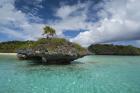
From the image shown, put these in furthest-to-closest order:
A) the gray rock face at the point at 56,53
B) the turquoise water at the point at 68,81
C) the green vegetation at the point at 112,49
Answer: the green vegetation at the point at 112,49 < the gray rock face at the point at 56,53 < the turquoise water at the point at 68,81

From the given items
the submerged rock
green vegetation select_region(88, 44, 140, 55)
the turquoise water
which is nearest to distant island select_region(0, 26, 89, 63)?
the submerged rock

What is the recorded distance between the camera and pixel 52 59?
2636 centimetres

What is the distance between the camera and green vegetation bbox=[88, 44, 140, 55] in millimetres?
115250

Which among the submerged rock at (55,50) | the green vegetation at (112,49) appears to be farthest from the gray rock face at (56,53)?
the green vegetation at (112,49)

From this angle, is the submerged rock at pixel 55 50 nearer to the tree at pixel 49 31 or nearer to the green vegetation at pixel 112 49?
the tree at pixel 49 31

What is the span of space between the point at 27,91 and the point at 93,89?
13.4ft

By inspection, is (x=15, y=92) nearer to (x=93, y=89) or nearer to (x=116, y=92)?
(x=93, y=89)

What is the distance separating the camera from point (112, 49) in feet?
382

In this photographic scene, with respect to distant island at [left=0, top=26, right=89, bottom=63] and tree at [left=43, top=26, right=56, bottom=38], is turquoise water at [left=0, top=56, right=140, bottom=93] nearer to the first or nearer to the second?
distant island at [left=0, top=26, right=89, bottom=63]

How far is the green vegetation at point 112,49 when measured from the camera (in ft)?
378

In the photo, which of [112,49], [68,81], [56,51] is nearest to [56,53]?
[56,51]

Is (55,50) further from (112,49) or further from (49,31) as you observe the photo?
(112,49)

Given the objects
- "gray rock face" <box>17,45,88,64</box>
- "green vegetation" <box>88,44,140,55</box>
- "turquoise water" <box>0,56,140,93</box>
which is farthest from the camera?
"green vegetation" <box>88,44,140,55</box>

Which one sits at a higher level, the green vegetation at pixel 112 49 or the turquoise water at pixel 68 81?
the green vegetation at pixel 112 49
